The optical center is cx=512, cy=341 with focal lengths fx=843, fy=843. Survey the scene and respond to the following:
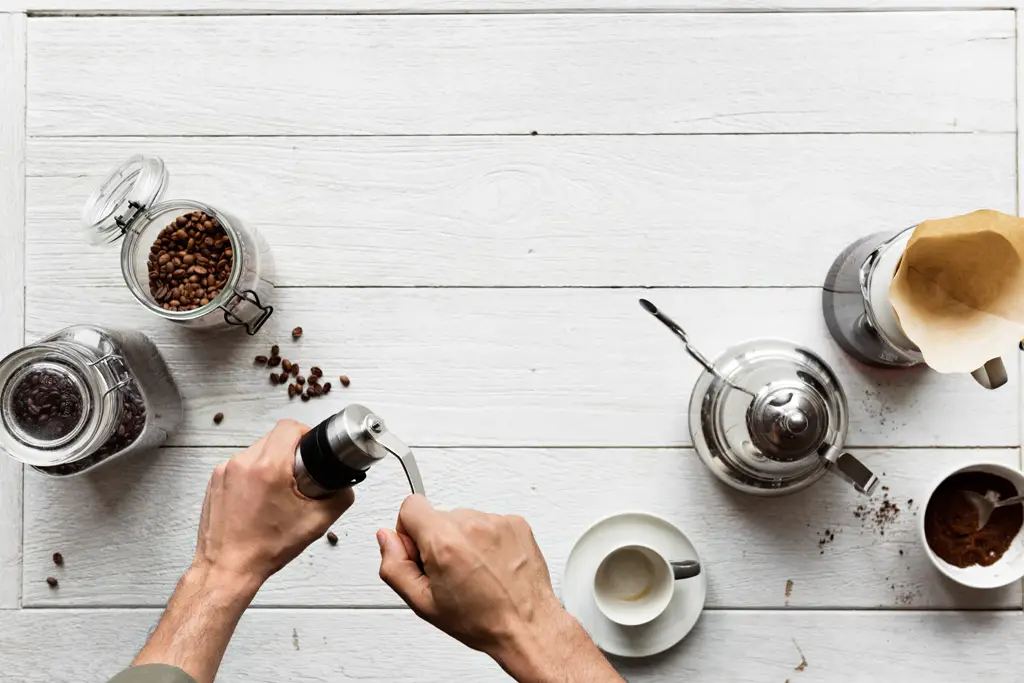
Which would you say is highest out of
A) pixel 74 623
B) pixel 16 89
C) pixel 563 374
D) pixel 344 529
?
pixel 16 89

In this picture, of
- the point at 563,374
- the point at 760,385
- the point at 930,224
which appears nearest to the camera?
the point at 930,224

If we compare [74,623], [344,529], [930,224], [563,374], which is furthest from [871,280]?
[74,623]

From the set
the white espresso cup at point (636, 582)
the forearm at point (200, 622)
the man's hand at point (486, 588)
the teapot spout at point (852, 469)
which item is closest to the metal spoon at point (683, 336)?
the teapot spout at point (852, 469)

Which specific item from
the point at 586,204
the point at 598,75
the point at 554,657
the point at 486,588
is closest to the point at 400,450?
the point at 486,588

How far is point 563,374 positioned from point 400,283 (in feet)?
0.84

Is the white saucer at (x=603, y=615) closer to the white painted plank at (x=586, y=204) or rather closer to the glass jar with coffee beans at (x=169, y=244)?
the white painted plank at (x=586, y=204)

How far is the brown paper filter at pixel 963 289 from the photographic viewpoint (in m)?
0.92

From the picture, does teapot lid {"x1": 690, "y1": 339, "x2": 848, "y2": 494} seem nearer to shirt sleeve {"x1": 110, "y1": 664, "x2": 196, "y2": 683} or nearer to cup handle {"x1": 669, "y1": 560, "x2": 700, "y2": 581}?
cup handle {"x1": 669, "y1": 560, "x2": 700, "y2": 581}

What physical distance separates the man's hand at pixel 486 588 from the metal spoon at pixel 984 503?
1.88 feet

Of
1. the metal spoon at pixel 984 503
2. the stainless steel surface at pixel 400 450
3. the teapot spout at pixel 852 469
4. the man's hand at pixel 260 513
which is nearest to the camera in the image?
the stainless steel surface at pixel 400 450

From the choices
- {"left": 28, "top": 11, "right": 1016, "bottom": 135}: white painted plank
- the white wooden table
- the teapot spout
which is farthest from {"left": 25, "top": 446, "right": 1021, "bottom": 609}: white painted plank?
{"left": 28, "top": 11, "right": 1016, "bottom": 135}: white painted plank

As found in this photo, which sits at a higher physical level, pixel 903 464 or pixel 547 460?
pixel 903 464

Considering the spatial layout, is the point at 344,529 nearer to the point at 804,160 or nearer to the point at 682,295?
the point at 682,295

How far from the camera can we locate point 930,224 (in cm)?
94
